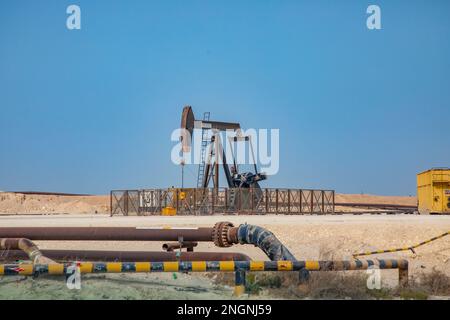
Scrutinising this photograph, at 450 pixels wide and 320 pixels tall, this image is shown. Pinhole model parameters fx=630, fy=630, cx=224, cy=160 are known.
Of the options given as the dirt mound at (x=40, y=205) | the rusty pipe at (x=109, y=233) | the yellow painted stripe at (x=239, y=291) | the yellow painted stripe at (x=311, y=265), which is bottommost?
the dirt mound at (x=40, y=205)

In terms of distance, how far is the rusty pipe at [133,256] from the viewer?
9969mm

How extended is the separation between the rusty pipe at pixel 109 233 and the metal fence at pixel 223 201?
80.2ft

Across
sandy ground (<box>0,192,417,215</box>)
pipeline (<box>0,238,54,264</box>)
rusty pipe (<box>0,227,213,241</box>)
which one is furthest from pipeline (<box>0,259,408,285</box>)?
sandy ground (<box>0,192,417,215</box>)

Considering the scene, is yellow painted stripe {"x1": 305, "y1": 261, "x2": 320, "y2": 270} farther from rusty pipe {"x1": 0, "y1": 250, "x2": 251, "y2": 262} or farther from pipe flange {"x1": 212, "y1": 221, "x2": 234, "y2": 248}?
pipe flange {"x1": 212, "y1": 221, "x2": 234, "y2": 248}

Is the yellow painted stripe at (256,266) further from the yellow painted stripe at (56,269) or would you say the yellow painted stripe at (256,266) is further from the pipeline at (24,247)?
the pipeline at (24,247)

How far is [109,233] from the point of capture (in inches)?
431

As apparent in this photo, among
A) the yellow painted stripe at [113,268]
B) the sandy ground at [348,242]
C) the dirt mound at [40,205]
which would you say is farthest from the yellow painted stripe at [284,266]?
the dirt mound at [40,205]

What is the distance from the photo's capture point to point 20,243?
9.30 meters

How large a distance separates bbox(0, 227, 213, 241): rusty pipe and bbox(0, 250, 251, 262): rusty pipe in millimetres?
358

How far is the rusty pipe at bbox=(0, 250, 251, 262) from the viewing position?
997 cm

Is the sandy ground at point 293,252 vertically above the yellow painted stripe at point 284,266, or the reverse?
the yellow painted stripe at point 284,266

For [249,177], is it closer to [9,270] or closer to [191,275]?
[191,275]

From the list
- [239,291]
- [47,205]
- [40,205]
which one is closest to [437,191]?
[239,291]
